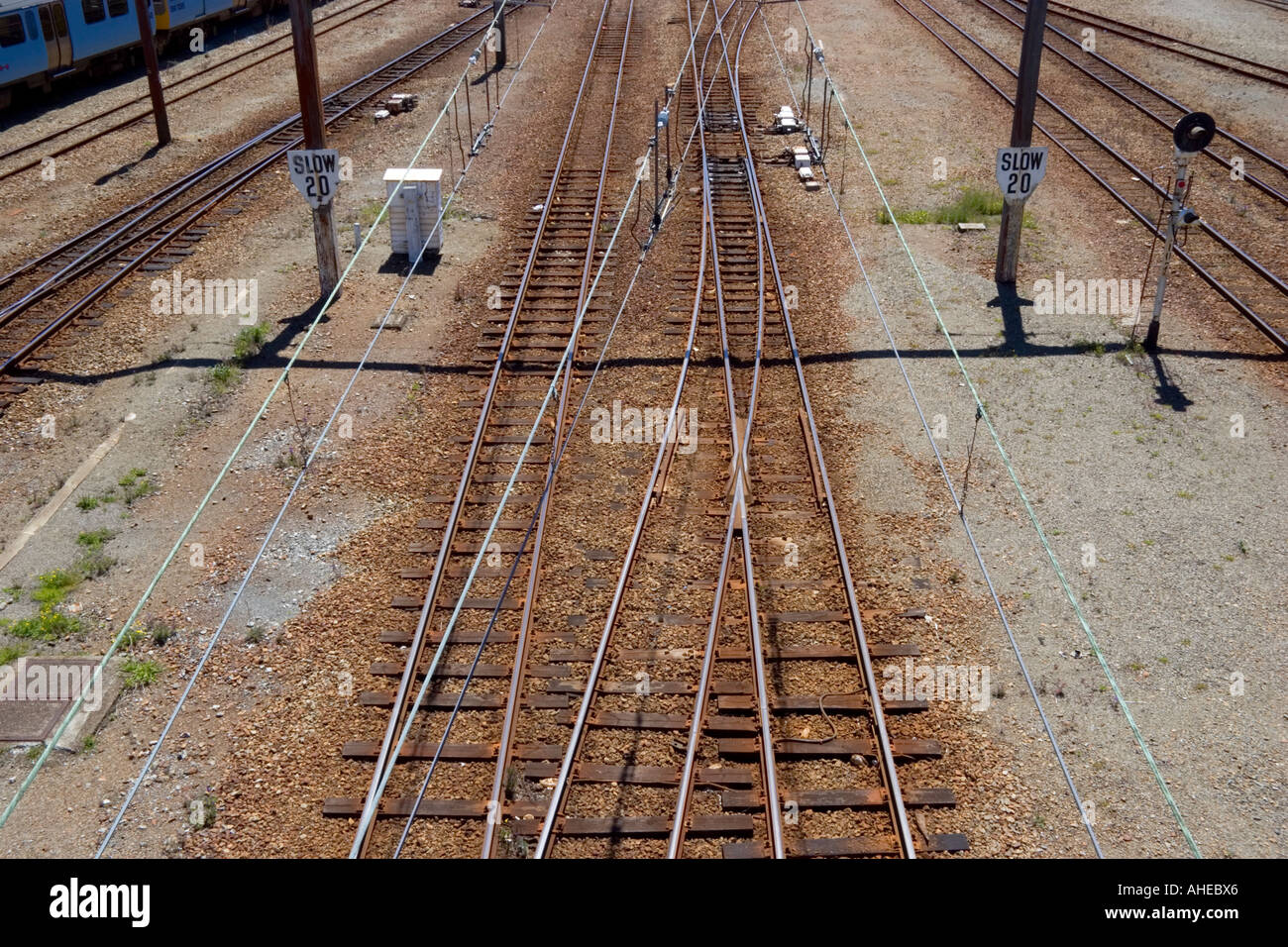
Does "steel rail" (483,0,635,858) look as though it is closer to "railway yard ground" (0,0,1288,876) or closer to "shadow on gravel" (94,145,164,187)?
"railway yard ground" (0,0,1288,876)

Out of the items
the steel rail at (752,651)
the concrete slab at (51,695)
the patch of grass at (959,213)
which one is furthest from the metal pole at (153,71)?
the concrete slab at (51,695)

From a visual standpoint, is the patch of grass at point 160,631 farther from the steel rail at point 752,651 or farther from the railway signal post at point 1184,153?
the railway signal post at point 1184,153

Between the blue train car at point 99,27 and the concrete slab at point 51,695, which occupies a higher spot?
the blue train car at point 99,27

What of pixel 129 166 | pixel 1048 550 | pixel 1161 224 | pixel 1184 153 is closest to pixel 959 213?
pixel 1161 224

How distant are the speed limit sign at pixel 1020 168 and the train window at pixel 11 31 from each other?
2075cm

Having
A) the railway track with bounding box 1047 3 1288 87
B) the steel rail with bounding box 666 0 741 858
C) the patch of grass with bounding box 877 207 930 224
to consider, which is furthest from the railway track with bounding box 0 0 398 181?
the railway track with bounding box 1047 3 1288 87

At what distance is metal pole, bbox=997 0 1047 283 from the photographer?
15.0 m

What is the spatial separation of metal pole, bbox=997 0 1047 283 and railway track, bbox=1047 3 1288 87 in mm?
13626

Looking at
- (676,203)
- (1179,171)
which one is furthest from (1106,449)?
(676,203)

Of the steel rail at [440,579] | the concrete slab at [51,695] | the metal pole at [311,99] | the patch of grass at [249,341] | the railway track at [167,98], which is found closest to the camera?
the steel rail at [440,579]

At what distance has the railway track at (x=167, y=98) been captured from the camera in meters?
22.1

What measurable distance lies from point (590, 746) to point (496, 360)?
6.95 metres

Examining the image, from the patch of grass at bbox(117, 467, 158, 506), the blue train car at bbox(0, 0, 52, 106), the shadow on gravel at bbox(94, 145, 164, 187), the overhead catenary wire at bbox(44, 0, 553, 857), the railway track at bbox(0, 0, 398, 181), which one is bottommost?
the patch of grass at bbox(117, 467, 158, 506)
